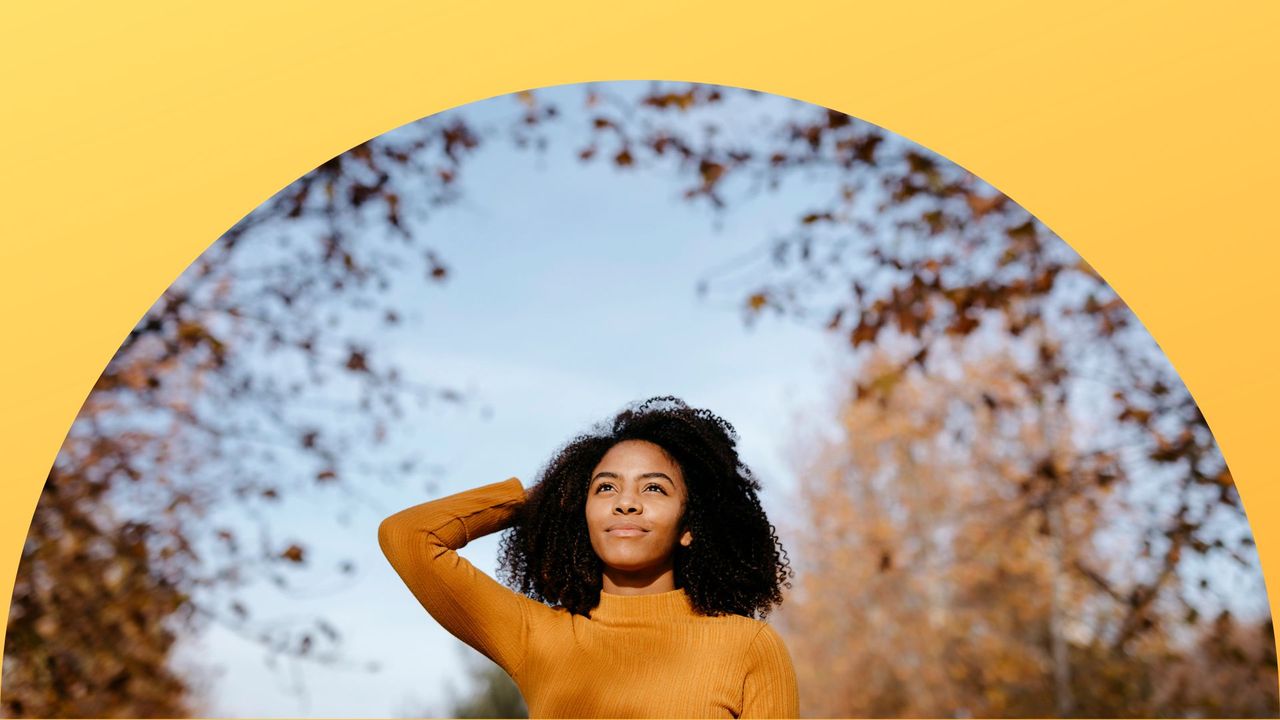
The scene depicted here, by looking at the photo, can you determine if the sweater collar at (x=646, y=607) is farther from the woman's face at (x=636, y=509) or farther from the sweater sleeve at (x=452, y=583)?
the sweater sleeve at (x=452, y=583)

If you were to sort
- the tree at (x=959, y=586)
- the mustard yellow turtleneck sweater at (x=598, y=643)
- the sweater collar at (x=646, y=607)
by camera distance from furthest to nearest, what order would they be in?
1. the tree at (x=959, y=586)
2. the sweater collar at (x=646, y=607)
3. the mustard yellow turtleneck sweater at (x=598, y=643)

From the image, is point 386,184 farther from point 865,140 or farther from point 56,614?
point 56,614

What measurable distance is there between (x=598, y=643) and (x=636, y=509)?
1.07 ft

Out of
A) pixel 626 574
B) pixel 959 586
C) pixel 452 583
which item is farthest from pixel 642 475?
pixel 959 586

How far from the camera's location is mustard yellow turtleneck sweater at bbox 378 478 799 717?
8.73 feet

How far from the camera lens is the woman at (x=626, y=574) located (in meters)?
2.69

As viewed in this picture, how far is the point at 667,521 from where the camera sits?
2842 mm

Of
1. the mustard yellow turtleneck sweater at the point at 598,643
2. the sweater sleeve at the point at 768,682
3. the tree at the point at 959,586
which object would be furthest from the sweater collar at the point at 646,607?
the tree at the point at 959,586

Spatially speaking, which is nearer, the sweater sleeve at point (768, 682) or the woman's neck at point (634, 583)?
the sweater sleeve at point (768, 682)

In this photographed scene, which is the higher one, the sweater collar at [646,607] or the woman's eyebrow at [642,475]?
the woman's eyebrow at [642,475]

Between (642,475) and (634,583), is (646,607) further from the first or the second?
(642,475)

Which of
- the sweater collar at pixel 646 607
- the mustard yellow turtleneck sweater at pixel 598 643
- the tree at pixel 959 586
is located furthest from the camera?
the tree at pixel 959 586

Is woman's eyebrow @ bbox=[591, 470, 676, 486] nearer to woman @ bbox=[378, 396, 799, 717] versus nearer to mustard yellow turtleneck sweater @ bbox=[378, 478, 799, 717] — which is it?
woman @ bbox=[378, 396, 799, 717]

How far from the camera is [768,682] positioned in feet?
8.89
